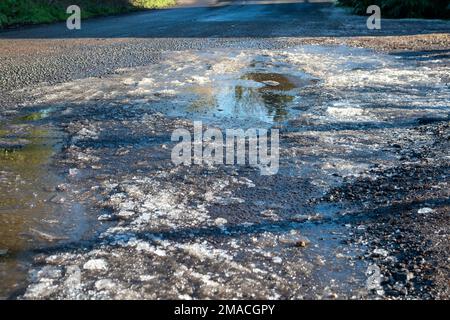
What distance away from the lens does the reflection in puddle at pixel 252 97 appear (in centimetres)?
727

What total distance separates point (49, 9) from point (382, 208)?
16095 mm

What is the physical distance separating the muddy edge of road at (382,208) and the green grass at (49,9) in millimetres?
10631

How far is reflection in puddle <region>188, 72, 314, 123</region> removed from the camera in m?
7.27

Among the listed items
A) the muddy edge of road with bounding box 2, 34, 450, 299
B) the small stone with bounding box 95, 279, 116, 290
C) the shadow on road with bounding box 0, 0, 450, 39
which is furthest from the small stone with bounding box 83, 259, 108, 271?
the shadow on road with bounding box 0, 0, 450, 39

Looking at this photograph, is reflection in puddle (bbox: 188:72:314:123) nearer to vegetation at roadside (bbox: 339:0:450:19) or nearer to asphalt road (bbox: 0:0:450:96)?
asphalt road (bbox: 0:0:450:96)

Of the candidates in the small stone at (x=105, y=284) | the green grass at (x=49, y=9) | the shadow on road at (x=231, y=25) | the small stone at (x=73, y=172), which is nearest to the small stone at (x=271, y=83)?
the small stone at (x=73, y=172)

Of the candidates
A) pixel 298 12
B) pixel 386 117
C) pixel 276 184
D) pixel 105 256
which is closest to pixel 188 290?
pixel 105 256

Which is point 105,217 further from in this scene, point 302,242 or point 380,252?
point 380,252

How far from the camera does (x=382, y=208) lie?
4.46 meters

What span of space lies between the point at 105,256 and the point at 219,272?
83 centimetres

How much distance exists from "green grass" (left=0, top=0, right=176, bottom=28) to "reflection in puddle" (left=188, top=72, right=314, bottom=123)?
9.77 m

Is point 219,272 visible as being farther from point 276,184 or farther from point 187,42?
point 187,42

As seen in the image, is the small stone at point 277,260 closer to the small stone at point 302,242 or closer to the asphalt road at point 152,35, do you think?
the small stone at point 302,242

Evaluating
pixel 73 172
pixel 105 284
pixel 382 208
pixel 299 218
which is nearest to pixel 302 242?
pixel 299 218
